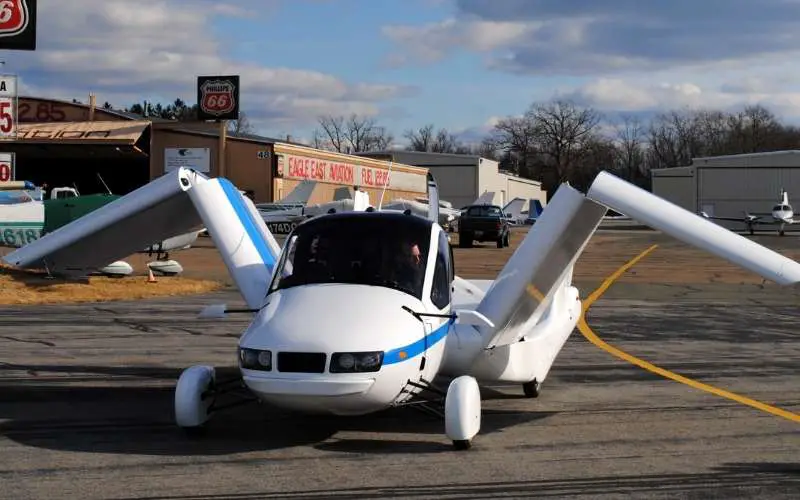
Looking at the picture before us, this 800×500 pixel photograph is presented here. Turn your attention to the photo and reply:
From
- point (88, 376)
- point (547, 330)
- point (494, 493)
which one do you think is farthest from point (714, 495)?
point (88, 376)

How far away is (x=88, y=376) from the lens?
11.3 meters

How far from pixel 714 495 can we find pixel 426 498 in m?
1.89

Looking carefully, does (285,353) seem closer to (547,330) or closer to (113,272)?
(547,330)

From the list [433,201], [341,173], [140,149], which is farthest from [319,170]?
[433,201]

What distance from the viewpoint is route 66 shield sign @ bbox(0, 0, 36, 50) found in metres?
24.8

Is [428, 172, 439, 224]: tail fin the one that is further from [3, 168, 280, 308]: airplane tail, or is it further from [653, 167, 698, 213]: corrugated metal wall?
[653, 167, 698, 213]: corrugated metal wall

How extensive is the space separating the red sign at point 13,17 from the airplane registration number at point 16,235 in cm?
519

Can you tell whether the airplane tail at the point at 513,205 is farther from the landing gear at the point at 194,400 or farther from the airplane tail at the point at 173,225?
the landing gear at the point at 194,400

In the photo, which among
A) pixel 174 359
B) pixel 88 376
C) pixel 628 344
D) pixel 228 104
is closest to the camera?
pixel 88 376

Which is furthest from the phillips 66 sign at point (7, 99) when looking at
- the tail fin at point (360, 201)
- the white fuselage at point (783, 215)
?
the white fuselage at point (783, 215)

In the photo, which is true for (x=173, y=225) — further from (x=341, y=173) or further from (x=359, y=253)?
(x=341, y=173)

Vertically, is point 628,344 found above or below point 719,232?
below

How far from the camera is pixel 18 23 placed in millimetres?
24766

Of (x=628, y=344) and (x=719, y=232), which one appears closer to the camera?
(x=719, y=232)
